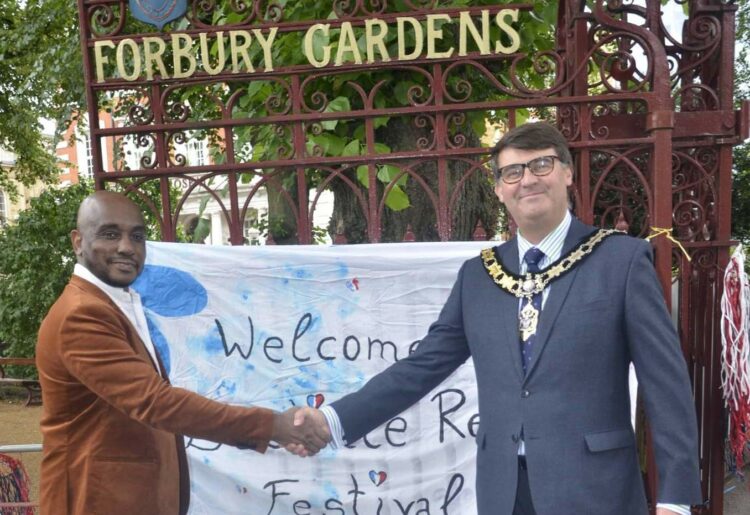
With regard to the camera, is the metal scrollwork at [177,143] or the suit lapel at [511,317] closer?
the suit lapel at [511,317]

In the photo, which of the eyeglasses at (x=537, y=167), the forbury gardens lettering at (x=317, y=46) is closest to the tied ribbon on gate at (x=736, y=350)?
the forbury gardens lettering at (x=317, y=46)

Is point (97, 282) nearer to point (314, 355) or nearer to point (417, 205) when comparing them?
point (314, 355)

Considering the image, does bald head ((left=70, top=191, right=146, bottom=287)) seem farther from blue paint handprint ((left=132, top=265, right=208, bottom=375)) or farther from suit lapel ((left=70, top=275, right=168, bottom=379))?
blue paint handprint ((left=132, top=265, right=208, bottom=375))

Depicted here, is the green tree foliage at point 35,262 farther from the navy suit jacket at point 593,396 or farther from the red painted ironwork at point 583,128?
the navy suit jacket at point 593,396

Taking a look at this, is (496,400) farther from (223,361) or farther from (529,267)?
(223,361)

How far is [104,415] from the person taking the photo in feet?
8.20

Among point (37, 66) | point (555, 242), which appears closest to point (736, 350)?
point (555, 242)

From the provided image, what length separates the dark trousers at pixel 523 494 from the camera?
2188 millimetres

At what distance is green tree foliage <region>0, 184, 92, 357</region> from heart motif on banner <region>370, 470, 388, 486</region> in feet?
36.7

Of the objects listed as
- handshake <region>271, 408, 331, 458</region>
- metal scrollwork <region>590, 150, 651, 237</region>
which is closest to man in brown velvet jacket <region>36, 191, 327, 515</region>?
handshake <region>271, 408, 331, 458</region>

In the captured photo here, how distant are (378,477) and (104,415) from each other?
1.37 meters

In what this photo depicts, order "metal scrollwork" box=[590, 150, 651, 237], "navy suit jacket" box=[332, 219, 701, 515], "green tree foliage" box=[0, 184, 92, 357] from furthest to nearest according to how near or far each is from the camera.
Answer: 1. "green tree foliage" box=[0, 184, 92, 357]
2. "metal scrollwork" box=[590, 150, 651, 237]
3. "navy suit jacket" box=[332, 219, 701, 515]

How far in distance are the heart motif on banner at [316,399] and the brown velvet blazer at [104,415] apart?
0.78 m

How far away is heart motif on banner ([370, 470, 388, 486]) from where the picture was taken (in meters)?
3.31
